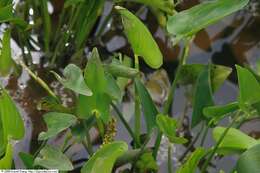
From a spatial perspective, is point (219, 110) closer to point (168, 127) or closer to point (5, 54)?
point (168, 127)

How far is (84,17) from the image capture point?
0.91 m

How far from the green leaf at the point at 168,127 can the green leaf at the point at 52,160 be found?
0.42 feet

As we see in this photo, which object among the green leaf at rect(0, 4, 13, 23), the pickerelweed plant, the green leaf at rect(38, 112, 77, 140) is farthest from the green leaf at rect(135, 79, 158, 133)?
the green leaf at rect(0, 4, 13, 23)

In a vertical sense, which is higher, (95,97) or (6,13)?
(6,13)

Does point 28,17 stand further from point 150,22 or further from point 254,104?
point 254,104

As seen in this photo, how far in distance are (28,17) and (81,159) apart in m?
0.32

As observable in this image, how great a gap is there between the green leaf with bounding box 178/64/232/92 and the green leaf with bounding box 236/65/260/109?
0.39 ft

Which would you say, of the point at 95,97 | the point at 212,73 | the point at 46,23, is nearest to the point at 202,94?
the point at 212,73

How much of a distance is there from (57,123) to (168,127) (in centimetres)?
15

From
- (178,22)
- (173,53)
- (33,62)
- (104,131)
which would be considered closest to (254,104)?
(178,22)

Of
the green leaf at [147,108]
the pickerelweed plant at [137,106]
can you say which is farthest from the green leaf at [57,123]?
the green leaf at [147,108]

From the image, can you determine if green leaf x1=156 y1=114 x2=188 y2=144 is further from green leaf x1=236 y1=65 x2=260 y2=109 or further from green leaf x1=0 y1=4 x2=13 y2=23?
green leaf x1=0 y1=4 x2=13 y2=23

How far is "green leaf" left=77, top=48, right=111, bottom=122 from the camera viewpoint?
0.65 metres

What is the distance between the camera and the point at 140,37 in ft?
2.21
